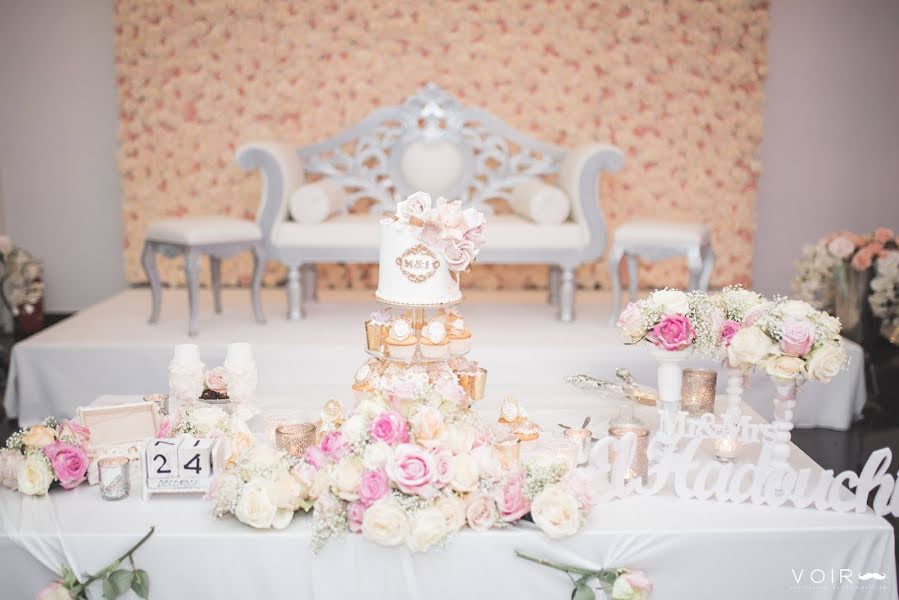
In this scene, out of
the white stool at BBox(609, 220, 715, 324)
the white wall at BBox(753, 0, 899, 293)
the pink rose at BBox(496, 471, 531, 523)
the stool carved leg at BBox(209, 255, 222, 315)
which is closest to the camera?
the pink rose at BBox(496, 471, 531, 523)

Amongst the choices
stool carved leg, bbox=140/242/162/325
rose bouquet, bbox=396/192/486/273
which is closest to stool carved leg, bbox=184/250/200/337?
stool carved leg, bbox=140/242/162/325

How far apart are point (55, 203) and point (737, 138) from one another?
4.36 m

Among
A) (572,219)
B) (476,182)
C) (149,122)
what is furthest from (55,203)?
(572,219)

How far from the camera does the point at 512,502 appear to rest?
183 cm

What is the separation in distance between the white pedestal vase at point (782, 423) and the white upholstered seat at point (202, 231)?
2688 millimetres

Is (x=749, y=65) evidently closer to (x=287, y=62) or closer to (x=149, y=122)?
(x=287, y=62)

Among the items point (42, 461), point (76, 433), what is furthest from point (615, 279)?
point (42, 461)

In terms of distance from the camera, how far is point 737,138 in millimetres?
5152

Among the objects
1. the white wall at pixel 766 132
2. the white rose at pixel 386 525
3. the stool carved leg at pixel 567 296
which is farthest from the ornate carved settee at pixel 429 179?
the white rose at pixel 386 525

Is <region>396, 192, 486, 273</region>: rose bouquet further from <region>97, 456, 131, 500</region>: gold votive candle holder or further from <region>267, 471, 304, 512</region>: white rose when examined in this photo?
<region>97, 456, 131, 500</region>: gold votive candle holder

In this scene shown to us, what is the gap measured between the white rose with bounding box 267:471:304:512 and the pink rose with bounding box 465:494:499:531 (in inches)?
14.8

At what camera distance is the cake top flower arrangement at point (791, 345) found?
2043mm

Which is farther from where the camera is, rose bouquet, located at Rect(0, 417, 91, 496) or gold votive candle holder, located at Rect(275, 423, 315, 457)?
gold votive candle holder, located at Rect(275, 423, 315, 457)

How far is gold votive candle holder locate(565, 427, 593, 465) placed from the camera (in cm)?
223
